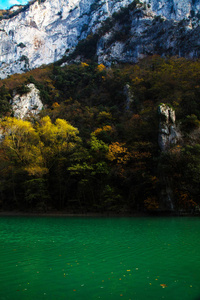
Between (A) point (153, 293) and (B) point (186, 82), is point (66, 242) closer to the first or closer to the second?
(A) point (153, 293)

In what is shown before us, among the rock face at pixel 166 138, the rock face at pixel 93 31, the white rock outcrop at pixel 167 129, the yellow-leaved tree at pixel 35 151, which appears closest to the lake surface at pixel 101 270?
the rock face at pixel 166 138

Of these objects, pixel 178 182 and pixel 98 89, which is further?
pixel 98 89

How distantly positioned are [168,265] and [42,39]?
373 feet

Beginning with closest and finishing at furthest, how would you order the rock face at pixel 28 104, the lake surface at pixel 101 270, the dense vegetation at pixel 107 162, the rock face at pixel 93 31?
the lake surface at pixel 101 270 < the dense vegetation at pixel 107 162 < the rock face at pixel 28 104 < the rock face at pixel 93 31

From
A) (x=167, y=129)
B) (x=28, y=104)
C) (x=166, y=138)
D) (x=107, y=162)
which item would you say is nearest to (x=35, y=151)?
(x=107, y=162)

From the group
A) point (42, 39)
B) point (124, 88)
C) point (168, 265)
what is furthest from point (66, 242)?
point (42, 39)

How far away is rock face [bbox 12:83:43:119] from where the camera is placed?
49.4 meters

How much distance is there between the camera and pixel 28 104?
51344mm

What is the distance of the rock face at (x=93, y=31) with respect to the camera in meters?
58.1

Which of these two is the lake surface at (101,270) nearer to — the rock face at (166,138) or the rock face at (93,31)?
the rock face at (166,138)

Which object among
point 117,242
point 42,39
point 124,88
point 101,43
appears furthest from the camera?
point 42,39

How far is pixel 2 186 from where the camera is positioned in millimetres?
29531

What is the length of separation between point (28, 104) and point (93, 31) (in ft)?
148

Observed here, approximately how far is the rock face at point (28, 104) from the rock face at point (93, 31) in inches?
925
